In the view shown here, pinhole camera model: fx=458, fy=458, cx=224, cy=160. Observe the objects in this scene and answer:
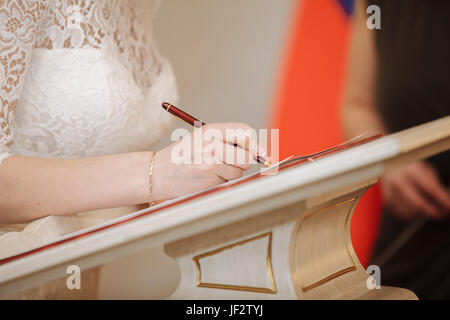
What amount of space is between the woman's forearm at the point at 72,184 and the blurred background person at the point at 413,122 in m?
0.97

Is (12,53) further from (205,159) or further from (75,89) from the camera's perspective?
(205,159)

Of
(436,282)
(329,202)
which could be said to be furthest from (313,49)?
(329,202)

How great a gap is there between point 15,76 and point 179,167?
0.86 feet

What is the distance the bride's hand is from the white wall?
3.99 feet

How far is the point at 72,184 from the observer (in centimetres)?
56

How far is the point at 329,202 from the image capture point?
1.31ft

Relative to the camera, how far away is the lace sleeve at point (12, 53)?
0.59 metres

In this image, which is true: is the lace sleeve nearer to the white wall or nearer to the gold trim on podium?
the gold trim on podium

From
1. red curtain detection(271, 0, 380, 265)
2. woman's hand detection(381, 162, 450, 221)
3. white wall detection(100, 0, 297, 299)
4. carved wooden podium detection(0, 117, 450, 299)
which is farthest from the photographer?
white wall detection(100, 0, 297, 299)

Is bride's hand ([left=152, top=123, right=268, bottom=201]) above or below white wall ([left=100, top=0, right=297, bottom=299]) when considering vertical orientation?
below

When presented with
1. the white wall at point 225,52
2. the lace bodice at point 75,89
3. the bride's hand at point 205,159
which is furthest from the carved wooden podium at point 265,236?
the white wall at point 225,52

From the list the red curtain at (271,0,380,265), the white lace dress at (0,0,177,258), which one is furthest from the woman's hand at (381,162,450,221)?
the white lace dress at (0,0,177,258)

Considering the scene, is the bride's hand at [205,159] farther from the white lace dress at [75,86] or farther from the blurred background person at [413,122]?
the blurred background person at [413,122]

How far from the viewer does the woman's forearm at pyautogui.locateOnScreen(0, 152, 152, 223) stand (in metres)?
0.55
